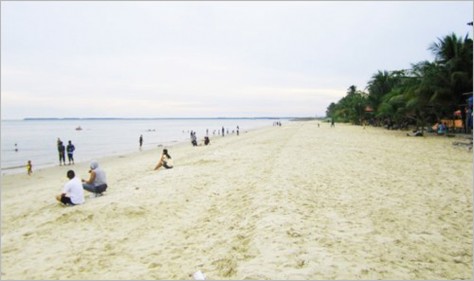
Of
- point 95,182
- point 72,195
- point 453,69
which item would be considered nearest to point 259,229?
point 72,195

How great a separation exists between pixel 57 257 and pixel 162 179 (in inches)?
240

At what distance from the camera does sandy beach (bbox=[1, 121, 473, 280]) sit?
4734 mm

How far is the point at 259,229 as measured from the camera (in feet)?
19.4

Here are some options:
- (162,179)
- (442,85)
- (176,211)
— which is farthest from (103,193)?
(442,85)

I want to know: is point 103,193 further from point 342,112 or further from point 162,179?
point 342,112

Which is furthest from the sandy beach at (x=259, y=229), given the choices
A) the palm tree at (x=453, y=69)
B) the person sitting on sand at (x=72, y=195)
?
the palm tree at (x=453, y=69)

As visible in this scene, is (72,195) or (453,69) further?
(453,69)

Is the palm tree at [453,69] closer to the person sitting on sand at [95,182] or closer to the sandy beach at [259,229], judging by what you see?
the sandy beach at [259,229]

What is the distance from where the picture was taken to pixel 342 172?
443 inches

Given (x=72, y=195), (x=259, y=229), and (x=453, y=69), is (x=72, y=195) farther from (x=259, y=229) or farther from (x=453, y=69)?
(x=453, y=69)

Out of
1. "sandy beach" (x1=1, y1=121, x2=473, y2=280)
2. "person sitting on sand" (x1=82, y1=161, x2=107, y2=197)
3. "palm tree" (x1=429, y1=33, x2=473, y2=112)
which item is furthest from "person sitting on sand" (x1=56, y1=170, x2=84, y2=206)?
"palm tree" (x1=429, y1=33, x2=473, y2=112)

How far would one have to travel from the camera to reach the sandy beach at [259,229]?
473cm

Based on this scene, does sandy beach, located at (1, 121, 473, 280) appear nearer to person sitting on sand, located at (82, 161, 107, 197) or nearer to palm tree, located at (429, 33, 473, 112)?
person sitting on sand, located at (82, 161, 107, 197)

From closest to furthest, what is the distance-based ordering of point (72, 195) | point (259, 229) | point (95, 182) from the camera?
point (259, 229), point (72, 195), point (95, 182)
